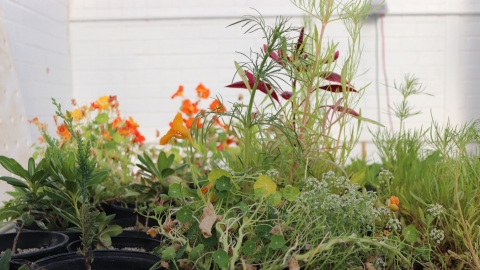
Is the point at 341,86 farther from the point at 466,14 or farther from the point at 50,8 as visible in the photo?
the point at 466,14

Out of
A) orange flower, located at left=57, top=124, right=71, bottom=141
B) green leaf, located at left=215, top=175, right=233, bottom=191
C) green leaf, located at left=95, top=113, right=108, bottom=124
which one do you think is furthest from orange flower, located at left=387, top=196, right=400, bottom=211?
green leaf, located at left=95, top=113, right=108, bottom=124

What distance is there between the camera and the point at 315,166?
1.28 m

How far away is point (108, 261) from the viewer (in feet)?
3.34

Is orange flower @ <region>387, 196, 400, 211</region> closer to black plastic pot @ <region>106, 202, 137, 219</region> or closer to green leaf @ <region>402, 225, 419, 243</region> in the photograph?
green leaf @ <region>402, 225, 419, 243</region>

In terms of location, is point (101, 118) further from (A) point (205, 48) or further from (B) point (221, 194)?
(A) point (205, 48)

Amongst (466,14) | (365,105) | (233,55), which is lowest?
(365,105)

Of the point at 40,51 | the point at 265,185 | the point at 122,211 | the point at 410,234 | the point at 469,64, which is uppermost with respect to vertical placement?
the point at 40,51

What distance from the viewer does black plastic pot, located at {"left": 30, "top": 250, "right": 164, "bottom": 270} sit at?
99 cm

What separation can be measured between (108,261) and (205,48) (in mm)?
3742

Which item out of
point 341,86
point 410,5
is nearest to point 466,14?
point 410,5

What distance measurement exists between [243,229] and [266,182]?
10 centimetres

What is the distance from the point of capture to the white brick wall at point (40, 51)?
3.25 meters

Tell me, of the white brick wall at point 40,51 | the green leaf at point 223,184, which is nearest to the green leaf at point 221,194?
the green leaf at point 223,184

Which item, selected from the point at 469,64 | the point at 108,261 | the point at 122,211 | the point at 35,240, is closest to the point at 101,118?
the point at 122,211
